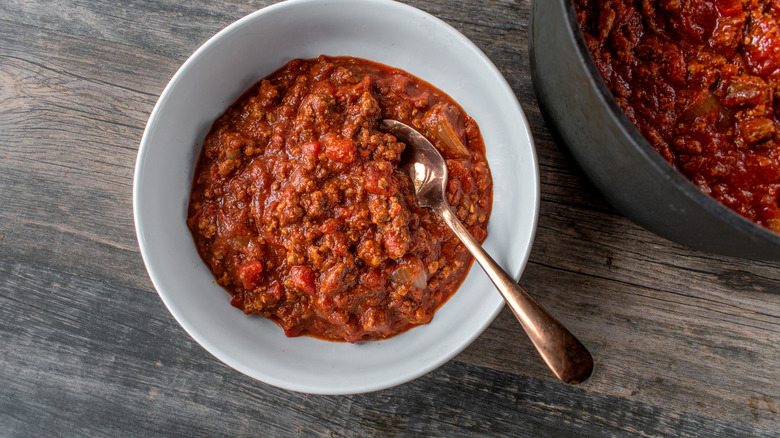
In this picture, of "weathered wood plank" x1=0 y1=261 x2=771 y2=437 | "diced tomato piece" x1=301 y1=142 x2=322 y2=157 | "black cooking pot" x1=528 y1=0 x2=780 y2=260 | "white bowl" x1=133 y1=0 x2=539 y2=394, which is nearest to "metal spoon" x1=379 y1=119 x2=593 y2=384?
"white bowl" x1=133 y1=0 x2=539 y2=394

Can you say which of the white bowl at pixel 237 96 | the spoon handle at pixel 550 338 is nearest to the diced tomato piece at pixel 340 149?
the white bowl at pixel 237 96

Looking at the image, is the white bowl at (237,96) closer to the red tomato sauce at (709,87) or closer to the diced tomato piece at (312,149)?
the red tomato sauce at (709,87)

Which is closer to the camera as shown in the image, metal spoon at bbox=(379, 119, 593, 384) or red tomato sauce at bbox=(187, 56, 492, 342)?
metal spoon at bbox=(379, 119, 593, 384)

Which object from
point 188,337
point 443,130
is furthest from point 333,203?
point 188,337

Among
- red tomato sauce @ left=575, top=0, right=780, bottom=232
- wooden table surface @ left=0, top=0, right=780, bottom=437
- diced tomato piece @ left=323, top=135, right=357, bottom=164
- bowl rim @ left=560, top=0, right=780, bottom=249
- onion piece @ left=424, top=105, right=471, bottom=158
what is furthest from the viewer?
wooden table surface @ left=0, top=0, right=780, bottom=437

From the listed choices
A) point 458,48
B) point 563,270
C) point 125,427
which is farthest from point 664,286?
point 125,427

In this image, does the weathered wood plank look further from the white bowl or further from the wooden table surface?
the white bowl

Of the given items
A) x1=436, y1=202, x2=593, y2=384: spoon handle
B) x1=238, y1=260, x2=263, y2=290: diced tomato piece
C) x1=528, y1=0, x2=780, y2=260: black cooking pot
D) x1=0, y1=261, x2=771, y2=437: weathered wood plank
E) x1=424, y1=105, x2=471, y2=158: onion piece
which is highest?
x1=528, y1=0, x2=780, y2=260: black cooking pot
